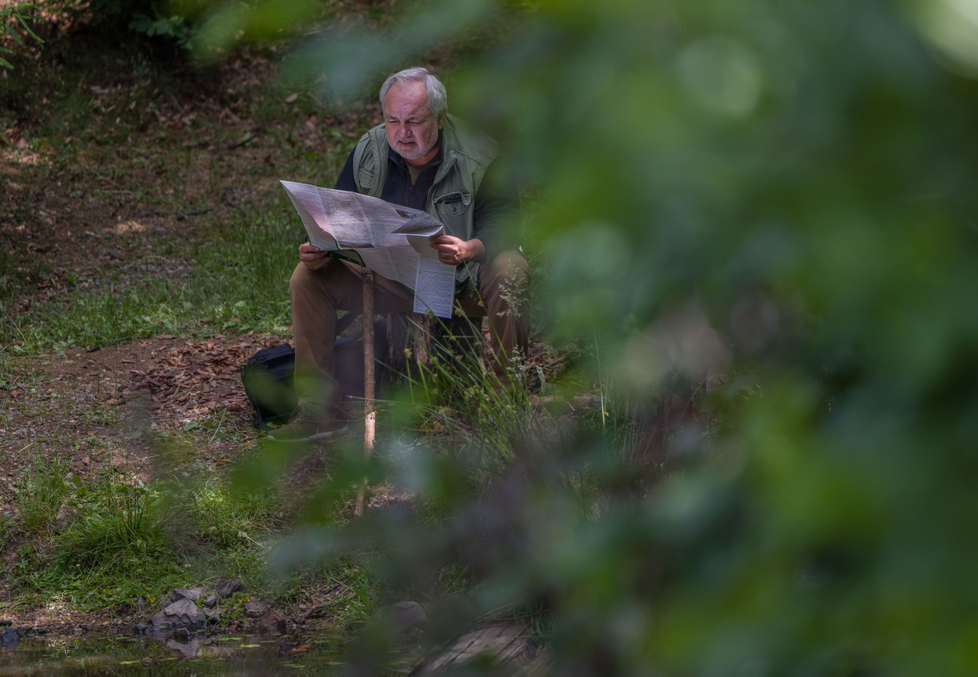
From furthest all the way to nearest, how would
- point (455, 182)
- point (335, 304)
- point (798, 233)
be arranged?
point (335, 304) < point (455, 182) < point (798, 233)

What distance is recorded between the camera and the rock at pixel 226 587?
132 inches

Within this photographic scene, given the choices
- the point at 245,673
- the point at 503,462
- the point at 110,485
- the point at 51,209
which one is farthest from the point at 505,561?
the point at 51,209

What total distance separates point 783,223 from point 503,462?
2.19 metres

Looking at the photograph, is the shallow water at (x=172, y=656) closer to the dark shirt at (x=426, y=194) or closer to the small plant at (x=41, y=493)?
the small plant at (x=41, y=493)

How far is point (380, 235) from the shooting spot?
3.64 meters

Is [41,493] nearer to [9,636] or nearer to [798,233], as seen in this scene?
[9,636]

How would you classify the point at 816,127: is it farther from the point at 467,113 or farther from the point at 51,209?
the point at 51,209

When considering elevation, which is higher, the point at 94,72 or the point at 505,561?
the point at 505,561

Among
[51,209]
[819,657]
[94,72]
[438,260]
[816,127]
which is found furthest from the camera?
[94,72]

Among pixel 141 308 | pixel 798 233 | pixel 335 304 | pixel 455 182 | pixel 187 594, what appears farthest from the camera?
pixel 141 308

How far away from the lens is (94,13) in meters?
10.3

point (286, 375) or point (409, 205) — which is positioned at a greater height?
point (409, 205)

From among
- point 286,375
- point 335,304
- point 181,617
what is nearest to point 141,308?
point 286,375

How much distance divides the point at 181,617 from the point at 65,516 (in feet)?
2.66
